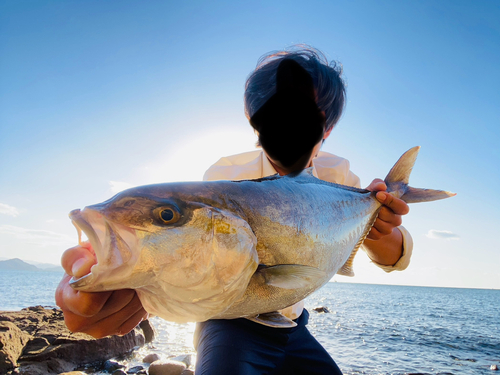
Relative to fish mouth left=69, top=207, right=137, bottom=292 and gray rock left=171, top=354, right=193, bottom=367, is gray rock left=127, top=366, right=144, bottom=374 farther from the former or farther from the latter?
fish mouth left=69, top=207, right=137, bottom=292

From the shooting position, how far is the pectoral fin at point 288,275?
164cm

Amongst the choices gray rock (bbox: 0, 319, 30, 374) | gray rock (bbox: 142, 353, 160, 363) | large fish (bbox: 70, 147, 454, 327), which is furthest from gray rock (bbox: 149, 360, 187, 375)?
large fish (bbox: 70, 147, 454, 327)

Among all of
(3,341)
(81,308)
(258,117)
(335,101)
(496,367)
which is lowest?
(496,367)

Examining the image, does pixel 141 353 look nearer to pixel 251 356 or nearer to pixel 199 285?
pixel 251 356

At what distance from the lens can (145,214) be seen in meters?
1.38

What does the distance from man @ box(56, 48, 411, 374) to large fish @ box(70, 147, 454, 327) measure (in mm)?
229

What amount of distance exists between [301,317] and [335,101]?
258 centimetres

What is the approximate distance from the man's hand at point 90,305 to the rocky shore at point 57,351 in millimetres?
5014

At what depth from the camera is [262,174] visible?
3.22 metres

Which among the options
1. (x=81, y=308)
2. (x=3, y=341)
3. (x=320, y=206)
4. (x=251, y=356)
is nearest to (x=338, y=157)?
(x=320, y=206)

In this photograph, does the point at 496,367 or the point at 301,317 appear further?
the point at 496,367

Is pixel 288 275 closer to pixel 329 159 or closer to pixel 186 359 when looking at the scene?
pixel 329 159

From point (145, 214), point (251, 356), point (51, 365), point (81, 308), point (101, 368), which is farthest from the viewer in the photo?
point (101, 368)

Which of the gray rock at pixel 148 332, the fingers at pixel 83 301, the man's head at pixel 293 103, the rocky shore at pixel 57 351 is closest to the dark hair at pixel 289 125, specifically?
the man's head at pixel 293 103
